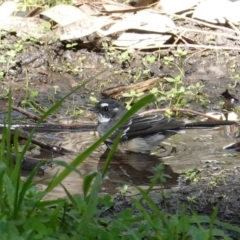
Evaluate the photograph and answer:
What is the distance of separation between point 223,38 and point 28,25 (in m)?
2.60

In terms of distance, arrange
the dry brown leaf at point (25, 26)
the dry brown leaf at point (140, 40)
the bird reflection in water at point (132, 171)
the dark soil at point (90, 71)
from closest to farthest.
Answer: the bird reflection in water at point (132, 171) < the dark soil at point (90, 71) < the dry brown leaf at point (140, 40) < the dry brown leaf at point (25, 26)

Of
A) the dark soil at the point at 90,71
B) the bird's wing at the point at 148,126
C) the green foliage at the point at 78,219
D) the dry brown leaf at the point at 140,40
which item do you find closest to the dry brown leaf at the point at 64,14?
the dark soil at the point at 90,71

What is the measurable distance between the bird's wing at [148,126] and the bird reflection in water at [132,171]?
35cm

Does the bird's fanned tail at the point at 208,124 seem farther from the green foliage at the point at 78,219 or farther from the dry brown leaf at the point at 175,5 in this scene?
the green foliage at the point at 78,219

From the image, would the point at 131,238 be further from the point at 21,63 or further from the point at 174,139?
the point at 21,63

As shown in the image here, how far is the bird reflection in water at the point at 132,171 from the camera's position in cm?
604

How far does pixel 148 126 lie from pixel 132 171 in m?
1.27

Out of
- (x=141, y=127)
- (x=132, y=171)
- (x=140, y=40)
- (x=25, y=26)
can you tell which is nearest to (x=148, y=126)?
(x=141, y=127)

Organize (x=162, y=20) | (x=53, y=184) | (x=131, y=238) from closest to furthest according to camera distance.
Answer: (x=131, y=238) → (x=53, y=184) → (x=162, y=20)

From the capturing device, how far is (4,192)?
4.39 m

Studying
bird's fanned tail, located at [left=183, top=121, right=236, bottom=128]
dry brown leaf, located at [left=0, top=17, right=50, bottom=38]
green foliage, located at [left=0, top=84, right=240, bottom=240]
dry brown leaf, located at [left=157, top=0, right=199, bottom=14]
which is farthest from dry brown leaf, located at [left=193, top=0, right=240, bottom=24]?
green foliage, located at [left=0, top=84, right=240, bottom=240]

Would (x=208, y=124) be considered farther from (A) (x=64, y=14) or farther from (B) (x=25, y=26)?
(B) (x=25, y=26)

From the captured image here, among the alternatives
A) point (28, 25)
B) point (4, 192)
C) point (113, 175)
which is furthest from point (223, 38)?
point (4, 192)

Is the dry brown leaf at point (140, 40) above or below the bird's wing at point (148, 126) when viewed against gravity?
above
